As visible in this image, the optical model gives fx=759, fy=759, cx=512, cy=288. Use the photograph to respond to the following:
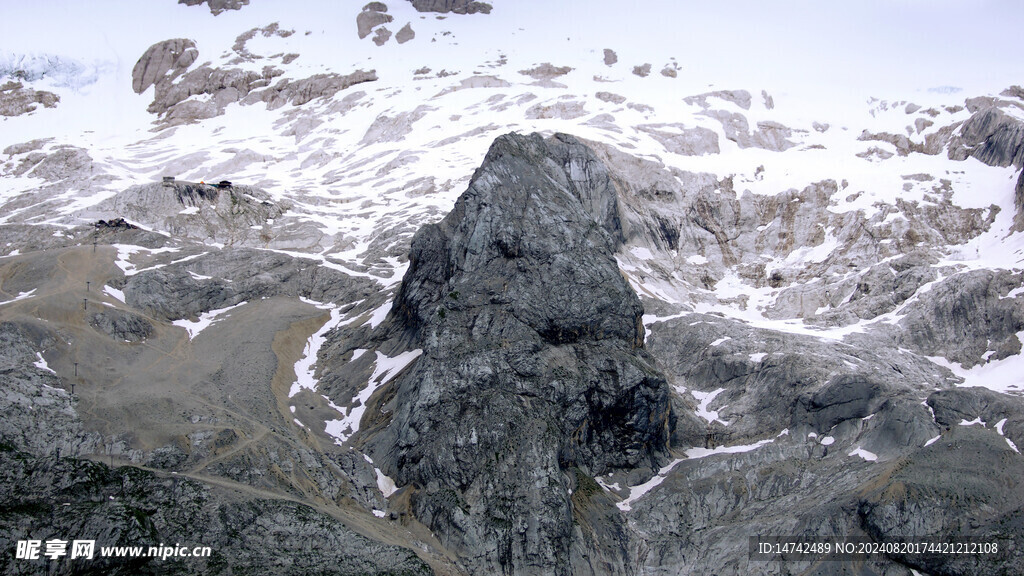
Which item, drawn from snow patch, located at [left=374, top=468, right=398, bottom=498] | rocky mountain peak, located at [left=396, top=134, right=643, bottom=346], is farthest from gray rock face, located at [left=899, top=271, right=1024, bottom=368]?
snow patch, located at [left=374, top=468, right=398, bottom=498]

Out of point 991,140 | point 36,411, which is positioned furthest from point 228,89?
point 991,140

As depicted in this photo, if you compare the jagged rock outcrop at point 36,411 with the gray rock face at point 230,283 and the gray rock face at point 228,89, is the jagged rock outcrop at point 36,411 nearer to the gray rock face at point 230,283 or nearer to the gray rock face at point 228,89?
the gray rock face at point 230,283

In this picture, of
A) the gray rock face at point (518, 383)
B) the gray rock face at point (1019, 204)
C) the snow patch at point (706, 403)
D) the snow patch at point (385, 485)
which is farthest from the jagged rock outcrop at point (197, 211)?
the gray rock face at point (1019, 204)

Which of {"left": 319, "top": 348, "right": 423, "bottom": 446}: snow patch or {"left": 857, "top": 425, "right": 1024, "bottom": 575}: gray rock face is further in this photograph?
{"left": 319, "top": 348, "right": 423, "bottom": 446}: snow patch

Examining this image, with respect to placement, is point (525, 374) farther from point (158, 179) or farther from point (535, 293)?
point (158, 179)

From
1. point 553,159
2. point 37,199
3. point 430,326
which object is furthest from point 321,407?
point 37,199

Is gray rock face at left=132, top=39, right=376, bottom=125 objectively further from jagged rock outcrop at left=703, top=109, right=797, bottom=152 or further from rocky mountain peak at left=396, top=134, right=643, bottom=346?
rocky mountain peak at left=396, top=134, right=643, bottom=346
